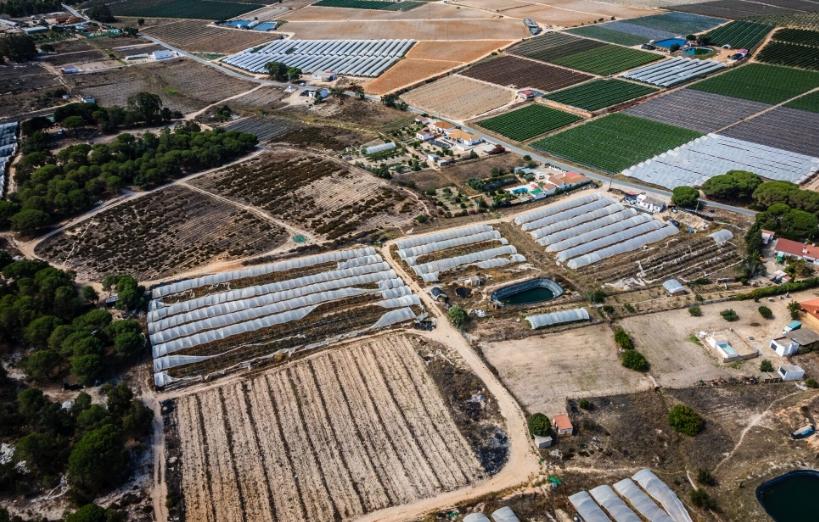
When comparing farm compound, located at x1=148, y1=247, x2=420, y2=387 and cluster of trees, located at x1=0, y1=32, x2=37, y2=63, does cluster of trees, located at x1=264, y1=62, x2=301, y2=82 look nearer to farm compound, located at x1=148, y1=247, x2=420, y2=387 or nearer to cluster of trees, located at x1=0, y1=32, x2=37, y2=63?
cluster of trees, located at x1=0, y1=32, x2=37, y2=63

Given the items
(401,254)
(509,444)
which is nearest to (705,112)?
(401,254)

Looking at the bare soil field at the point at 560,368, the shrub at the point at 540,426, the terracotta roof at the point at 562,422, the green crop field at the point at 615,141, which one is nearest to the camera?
the shrub at the point at 540,426

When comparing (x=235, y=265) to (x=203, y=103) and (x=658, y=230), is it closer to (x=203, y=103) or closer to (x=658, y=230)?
(x=658, y=230)

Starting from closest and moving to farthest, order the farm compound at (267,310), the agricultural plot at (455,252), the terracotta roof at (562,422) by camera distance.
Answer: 1. the terracotta roof at (562,422)
2. the farm compound at (267,310)
3. the agricultural plot at (455,252)

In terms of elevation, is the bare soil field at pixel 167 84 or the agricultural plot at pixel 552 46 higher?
the agricultural plot at pixel 552 46

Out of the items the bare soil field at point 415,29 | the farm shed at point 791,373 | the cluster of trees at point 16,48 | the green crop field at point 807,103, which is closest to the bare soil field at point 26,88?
the cluster of trees at point 16,48

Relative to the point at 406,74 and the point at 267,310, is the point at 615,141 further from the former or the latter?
the point at 267,310

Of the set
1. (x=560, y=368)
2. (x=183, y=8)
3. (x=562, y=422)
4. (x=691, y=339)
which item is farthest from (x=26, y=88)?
(x=691, y=339)

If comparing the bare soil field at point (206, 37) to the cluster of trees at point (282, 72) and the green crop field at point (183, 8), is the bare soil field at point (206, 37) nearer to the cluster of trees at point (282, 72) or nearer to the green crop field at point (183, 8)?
the green crop field at point (183, 8)
